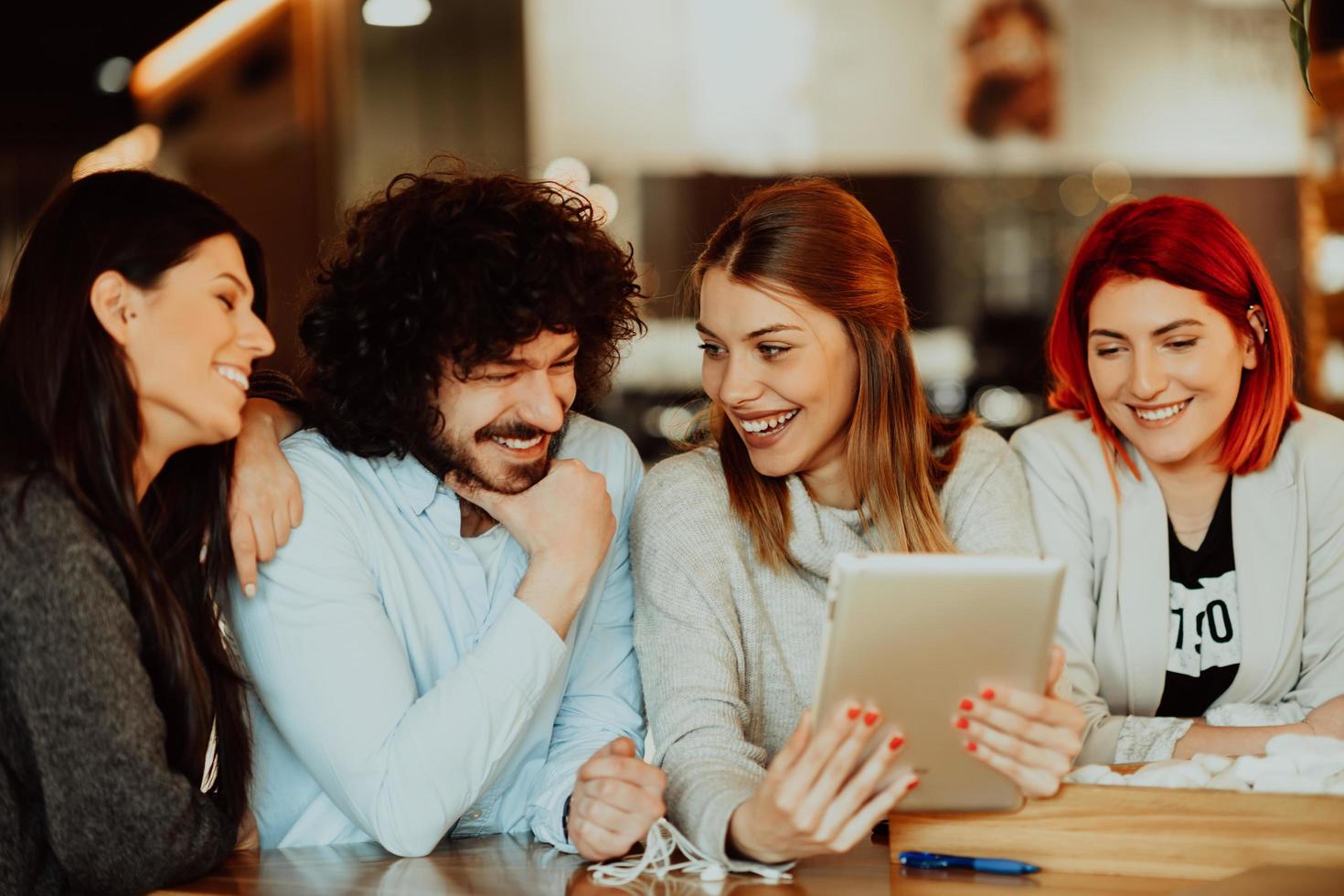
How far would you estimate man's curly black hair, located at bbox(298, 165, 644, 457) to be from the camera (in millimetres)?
1685

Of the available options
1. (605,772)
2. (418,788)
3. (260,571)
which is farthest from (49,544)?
(605,772)

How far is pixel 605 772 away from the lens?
58.2 inches

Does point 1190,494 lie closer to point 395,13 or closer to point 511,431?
point 511,431

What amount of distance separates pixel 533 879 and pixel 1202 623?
1100mm

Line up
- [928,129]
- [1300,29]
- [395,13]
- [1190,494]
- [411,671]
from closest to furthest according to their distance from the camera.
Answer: [1300,29]
[411,671]
[1190,494]
[395,13]
[928,129]

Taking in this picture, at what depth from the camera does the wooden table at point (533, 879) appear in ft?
4.22

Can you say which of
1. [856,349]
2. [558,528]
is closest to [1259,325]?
[856,349]

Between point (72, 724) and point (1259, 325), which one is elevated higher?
A: point (1259, 325)

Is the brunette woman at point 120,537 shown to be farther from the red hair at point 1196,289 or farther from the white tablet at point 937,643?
the red hair at point 1196,289

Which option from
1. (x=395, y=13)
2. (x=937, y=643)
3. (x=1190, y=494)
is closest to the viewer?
(x=937, y=643)

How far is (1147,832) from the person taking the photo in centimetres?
130

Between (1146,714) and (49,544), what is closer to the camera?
(49,544)

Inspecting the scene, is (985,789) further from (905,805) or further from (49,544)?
(49,544)

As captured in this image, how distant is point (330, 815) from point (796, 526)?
70cm
